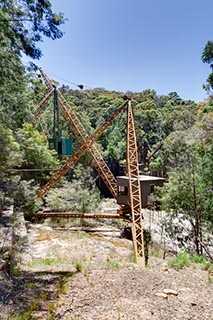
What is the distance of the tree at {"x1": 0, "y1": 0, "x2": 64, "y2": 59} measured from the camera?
3.45 metres

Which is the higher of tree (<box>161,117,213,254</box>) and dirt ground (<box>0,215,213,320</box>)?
tree (<box>161,117,213,254</box>)

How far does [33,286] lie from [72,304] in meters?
0.75

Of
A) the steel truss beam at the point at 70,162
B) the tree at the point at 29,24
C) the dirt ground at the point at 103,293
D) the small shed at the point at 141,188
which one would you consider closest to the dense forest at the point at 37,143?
the tree at the point at 29,24

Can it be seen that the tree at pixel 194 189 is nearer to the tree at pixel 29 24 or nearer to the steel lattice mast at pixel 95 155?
the tree at pixel 29 24

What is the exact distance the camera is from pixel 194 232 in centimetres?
642

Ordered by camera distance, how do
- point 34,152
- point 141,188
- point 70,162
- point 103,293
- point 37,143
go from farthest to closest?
point 37,143 < point 141,188 < point 34,152 < point 70,162 < point 103,293

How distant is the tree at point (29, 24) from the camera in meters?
3.45

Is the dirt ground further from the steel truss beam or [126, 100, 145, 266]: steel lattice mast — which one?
the steel truss beam

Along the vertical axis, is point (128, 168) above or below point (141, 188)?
above

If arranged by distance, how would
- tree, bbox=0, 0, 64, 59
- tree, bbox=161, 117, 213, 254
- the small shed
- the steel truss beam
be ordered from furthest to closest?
1. the small shed
2. the steel truss beam
3. tree, bbox=161, 117, 213, 254
4. tree, bbox=0, 0, 64, 59

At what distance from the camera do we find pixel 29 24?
3623 mm

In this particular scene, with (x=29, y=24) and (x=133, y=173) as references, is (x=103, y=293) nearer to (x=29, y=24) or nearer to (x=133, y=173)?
(x=29, y=24)

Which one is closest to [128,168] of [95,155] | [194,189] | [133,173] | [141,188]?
[133,173]

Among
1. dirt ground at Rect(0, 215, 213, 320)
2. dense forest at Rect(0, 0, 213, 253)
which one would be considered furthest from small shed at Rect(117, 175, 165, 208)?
dirt ground at Rect(0, 215, 213, 320)
